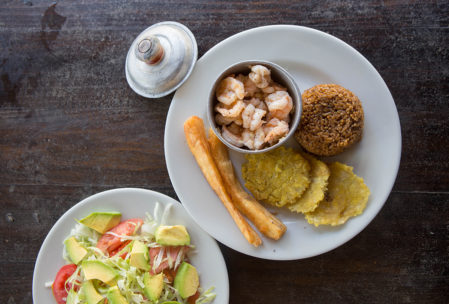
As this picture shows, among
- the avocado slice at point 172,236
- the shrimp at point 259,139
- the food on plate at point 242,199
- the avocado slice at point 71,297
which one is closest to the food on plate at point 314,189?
the food on plate at point 242,199

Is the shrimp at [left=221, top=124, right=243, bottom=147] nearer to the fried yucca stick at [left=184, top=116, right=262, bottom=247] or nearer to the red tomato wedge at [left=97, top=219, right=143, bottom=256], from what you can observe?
the fried yucca stick at [left=184, top=116, right=262, bottom=247]

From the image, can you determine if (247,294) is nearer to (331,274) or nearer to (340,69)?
(331,274)

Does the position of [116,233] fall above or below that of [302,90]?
below

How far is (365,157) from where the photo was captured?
1.80m

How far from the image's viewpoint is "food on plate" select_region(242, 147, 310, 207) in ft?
5.91

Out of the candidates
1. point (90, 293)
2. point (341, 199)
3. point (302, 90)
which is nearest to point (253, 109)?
point (302, 90)

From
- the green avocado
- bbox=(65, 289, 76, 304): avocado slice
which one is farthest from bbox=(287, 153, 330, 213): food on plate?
bbox=(65, 289, 76, 304): avocado slice

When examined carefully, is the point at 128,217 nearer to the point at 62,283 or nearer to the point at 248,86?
the point at 62,283

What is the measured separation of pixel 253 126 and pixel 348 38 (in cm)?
90

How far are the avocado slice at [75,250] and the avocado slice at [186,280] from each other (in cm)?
52

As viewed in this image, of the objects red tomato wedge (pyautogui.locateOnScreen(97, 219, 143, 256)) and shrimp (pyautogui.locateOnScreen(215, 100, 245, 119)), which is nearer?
shrimp (pyautogui.locateOnScreen(215, 100, 245, 119))

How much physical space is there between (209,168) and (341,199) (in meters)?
0.67

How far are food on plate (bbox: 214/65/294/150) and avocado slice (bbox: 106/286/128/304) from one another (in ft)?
3.19

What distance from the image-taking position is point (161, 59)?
2.02 meters
